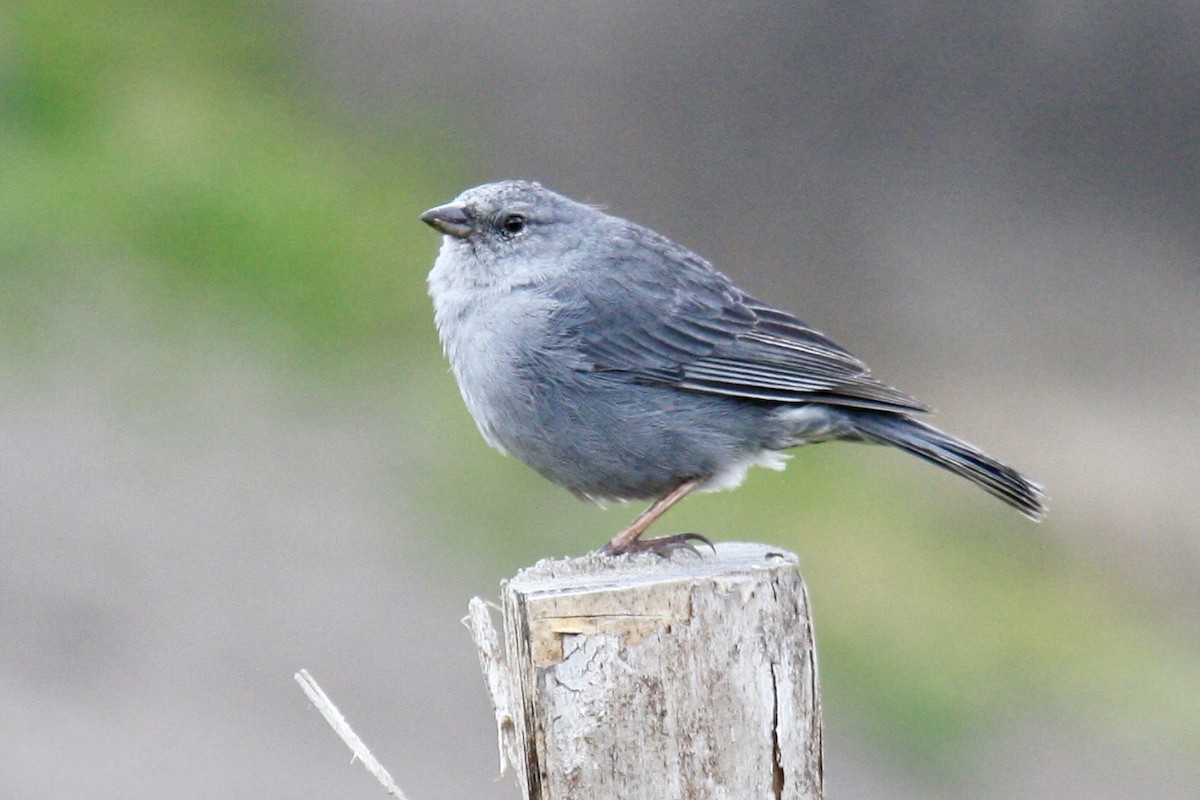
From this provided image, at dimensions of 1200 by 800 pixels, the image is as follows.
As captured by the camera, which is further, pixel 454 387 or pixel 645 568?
pixel 454 387

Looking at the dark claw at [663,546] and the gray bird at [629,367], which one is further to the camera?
the gray bird at [629,367]

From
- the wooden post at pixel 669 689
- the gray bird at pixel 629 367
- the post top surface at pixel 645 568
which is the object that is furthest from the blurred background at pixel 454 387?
the wooden post at pixel 669 689

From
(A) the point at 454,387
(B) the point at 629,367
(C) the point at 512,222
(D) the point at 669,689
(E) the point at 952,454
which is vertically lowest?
(D) the point at 669,689

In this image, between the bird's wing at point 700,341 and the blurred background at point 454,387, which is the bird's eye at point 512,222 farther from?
the blurred background at point 454,387

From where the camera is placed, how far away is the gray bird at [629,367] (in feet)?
19.0

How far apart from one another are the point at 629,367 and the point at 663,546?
82 cm

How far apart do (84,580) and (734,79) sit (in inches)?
474

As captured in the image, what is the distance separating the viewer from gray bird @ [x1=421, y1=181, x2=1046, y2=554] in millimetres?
5805

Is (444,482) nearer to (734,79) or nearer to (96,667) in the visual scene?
(96,667)

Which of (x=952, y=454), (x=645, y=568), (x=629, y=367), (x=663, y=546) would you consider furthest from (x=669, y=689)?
(x=952, y=454)

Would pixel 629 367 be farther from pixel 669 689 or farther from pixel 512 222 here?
pixel 669 689

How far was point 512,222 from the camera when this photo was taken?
626cm

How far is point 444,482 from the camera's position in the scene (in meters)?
13.9

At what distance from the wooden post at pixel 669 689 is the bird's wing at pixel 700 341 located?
1.72 m
